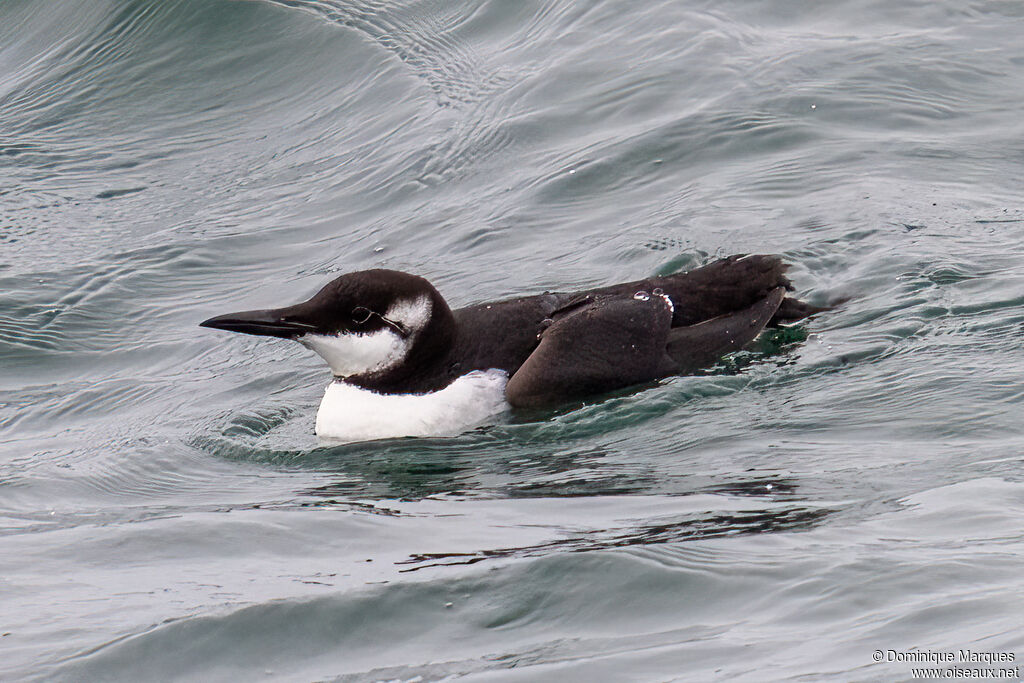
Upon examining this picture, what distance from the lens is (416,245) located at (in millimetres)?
9211

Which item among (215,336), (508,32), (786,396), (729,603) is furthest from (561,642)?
(508,32)

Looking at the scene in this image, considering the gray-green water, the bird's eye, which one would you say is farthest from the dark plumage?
the gray-green water

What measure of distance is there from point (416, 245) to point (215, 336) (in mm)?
1411

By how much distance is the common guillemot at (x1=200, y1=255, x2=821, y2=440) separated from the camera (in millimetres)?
6414

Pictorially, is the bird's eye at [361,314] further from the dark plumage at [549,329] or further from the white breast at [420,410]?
the white breast at [420,410]

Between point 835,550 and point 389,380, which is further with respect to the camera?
point 389,380

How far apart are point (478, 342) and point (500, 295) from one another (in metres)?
1.66

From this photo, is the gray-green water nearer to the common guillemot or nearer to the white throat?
the common guillemot

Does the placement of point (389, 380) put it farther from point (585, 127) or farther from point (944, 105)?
point (944, 105)

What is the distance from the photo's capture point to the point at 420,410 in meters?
6.52

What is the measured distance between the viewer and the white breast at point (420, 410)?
255 inches

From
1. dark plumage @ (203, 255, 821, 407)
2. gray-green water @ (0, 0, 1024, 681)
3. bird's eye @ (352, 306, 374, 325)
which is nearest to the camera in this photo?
gray-green water @ (0, 0, 1024, 681)

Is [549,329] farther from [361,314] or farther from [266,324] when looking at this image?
[266,324]

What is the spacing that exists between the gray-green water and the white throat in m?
0.42
